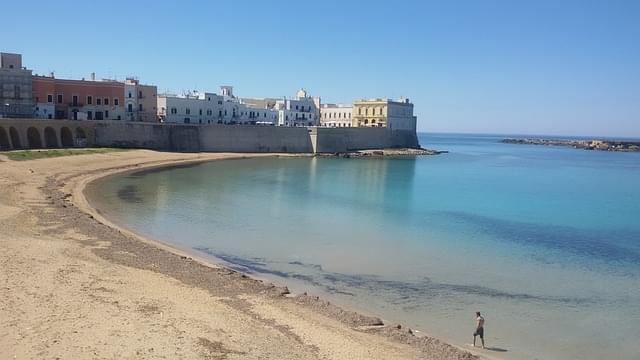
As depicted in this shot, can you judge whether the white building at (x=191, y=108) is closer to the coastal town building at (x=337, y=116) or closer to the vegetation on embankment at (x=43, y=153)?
the vegetation on embankment at (x=43, y=153)

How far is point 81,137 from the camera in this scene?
210ft

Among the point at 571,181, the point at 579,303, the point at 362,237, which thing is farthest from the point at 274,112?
the point at 579,303

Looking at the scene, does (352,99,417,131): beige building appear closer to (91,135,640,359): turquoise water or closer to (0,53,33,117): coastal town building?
(91,135,640,359): turquoise water

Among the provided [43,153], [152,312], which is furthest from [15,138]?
[152,312]

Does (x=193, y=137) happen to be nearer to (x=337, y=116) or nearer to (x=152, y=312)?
(x=337, y=116)

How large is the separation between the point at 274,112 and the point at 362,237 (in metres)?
76.7

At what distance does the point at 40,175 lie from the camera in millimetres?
42156

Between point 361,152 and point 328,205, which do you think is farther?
point 361,152

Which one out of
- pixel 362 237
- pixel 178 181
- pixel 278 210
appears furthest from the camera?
pixel 178 181

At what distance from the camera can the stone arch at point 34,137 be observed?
5834 cm

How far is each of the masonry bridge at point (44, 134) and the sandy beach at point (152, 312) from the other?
116 ft

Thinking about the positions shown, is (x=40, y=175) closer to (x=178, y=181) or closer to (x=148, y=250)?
(x=178, y=181)

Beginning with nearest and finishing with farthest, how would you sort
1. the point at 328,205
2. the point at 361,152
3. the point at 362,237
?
the point at 362,237 < the point at 328,205 < the point at 361,152

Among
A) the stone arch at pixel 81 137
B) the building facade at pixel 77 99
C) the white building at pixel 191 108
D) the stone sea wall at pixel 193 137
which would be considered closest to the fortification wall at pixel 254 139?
the stone sea wall at pixel 193 137
